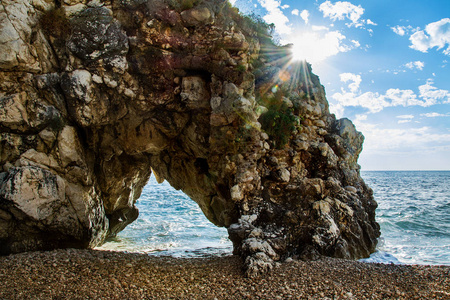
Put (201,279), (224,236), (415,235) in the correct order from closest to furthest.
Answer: (201,279) < (415,235) < (224,236)

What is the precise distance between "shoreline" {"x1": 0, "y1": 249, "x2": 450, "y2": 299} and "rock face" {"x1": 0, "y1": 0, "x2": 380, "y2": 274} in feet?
2.90

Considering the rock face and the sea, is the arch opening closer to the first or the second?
the sea

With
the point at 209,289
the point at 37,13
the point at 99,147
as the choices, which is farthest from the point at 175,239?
the point at 37,13

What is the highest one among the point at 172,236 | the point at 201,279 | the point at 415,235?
the point at 201,279

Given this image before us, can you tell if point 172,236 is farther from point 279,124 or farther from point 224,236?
point 279,124

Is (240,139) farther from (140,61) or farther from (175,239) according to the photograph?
(175,239)

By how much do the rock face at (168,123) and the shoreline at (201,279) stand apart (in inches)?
34.8

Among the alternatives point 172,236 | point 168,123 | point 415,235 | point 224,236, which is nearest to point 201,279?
point 168,123

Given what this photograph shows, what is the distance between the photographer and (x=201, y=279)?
6.47 meters

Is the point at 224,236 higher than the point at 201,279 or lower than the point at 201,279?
lower

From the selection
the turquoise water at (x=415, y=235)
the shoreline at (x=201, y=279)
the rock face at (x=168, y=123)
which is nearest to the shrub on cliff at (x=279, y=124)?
the rock face at (x=168, y=123)

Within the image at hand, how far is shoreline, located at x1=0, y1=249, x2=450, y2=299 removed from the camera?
562 cm

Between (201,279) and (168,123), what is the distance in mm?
6409

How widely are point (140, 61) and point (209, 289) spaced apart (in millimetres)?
7820
